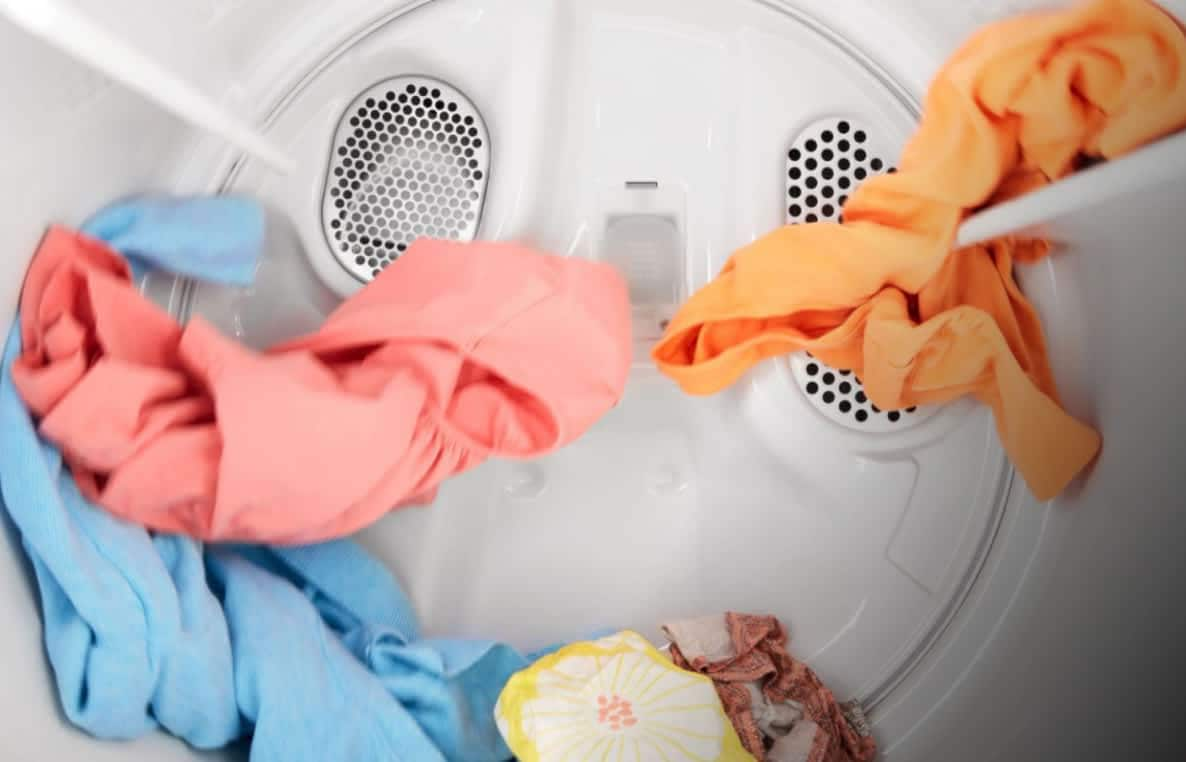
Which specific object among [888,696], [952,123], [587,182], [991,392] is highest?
[952,123]

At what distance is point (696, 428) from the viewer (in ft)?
3.52

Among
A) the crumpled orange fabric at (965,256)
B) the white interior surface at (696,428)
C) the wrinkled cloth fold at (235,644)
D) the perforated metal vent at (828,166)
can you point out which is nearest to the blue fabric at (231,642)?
the wrinkled cloth fold at (235,644)

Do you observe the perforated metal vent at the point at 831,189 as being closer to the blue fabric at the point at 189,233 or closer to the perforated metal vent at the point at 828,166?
the perforated metal vent at the point at 828,166

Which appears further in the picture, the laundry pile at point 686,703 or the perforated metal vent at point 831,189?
the perforated metal vent at point 831,189

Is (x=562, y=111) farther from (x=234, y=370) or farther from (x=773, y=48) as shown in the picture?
(x=234, y=370)

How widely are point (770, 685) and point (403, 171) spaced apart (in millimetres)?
628

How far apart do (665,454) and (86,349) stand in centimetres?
56

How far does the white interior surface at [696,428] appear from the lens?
911 mm

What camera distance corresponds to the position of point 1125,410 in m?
0.79

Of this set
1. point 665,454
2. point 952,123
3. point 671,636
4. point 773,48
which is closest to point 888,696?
point 671,636

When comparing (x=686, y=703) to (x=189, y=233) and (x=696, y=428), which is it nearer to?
(x=696, y=428)

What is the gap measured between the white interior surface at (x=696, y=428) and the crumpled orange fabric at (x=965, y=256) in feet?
0.16

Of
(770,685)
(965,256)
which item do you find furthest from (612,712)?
(965,256)

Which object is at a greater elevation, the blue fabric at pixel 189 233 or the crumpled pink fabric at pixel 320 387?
→ the blue fabric at pixel 189 233
